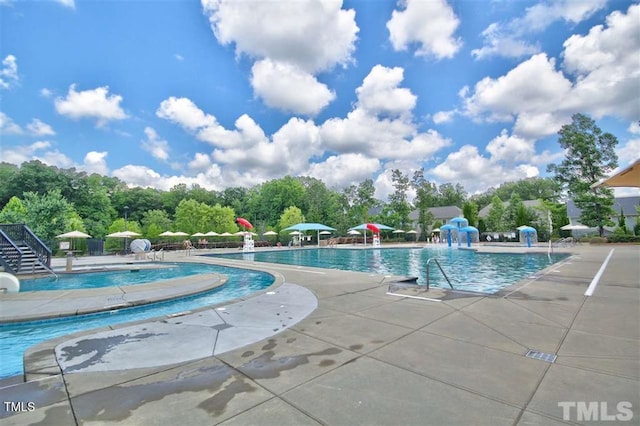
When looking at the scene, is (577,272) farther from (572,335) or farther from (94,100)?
(94,100)

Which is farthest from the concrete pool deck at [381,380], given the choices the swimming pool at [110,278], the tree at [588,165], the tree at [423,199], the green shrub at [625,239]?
the tree at [423,199]

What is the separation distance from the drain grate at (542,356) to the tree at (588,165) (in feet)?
125

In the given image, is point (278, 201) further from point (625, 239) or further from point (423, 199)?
point (625, 239)

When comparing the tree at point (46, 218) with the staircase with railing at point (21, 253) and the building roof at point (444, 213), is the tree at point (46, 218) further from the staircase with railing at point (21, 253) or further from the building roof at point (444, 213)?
the building roof at point (444, 213)

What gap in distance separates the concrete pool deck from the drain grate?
3.8 inches

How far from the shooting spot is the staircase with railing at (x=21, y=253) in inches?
476

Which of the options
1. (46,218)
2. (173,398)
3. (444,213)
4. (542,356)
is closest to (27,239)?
(46,218)

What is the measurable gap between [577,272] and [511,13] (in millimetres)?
11117

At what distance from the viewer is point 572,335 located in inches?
157

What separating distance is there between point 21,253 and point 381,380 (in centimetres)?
1655

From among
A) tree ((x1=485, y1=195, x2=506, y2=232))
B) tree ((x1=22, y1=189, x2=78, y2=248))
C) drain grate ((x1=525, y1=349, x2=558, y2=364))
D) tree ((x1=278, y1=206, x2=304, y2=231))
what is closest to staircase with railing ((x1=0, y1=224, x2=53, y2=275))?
tree ((x1=22, y1=189, x2=78, y2=248))

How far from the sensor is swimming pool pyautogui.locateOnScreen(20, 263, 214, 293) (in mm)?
10531

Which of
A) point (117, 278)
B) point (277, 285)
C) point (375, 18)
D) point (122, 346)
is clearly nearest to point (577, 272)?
point (277, 285)

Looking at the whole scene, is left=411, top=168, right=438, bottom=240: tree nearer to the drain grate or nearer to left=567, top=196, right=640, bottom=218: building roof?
left=567, top=196, right=640, bottom=218: building roof
